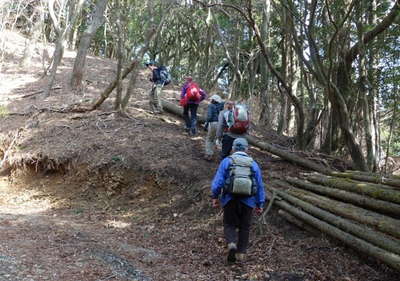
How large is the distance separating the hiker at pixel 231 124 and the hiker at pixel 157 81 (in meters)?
3.80

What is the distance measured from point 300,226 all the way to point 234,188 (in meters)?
1.74

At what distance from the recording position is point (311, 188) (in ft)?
26.4

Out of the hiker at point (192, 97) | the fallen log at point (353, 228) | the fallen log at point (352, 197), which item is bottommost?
the fallen log at point (353, 228)

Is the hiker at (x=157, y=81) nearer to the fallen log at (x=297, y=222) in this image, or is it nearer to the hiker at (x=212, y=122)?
the hiker at (x=212, y=122)

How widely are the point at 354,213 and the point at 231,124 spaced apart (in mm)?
3577

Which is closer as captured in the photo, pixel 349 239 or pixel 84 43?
pixel 349 239

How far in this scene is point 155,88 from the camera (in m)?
13.1

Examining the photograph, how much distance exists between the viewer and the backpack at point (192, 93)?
11.1m

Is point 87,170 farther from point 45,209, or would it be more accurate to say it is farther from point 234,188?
point 234,188

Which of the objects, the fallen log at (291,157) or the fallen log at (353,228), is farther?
the fallen log at (291,157)

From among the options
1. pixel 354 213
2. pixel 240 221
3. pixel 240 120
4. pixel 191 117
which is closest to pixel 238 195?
pixel 240 221

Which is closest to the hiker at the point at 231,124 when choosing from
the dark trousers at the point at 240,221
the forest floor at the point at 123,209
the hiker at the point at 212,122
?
the hiker at the point at 212,122

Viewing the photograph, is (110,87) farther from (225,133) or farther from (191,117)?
(225,133)

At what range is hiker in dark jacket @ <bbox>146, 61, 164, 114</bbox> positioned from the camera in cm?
1256
